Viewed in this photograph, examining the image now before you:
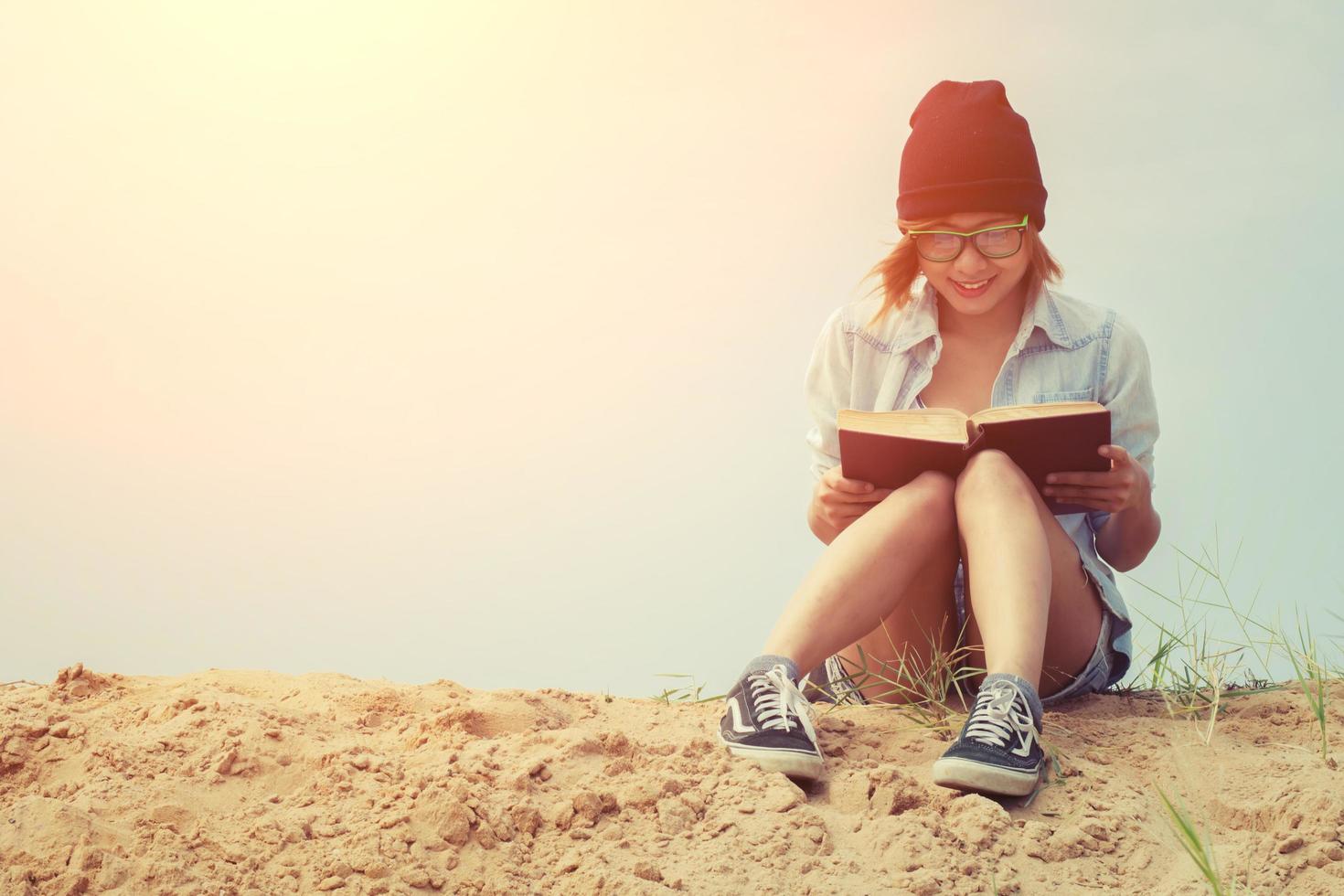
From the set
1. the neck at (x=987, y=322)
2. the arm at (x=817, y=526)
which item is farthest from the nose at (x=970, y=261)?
the arm at (x=817, y=526)

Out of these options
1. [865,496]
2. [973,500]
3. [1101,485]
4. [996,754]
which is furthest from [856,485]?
[996,754]

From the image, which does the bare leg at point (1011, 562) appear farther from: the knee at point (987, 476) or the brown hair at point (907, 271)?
the brown hair at point (907, 271)

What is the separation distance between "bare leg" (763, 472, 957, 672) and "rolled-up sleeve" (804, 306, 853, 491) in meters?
0.57

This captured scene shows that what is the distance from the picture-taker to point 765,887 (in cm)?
195

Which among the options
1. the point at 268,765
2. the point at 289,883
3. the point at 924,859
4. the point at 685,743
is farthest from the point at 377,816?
the point at 924,859

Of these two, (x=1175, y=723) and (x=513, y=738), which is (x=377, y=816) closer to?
(x=513, y=738)

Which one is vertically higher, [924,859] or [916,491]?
[916,491]

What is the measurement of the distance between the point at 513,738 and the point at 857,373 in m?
1.44

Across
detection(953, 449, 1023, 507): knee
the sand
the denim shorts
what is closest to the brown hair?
detection(953, 449, 1023, 507): knee

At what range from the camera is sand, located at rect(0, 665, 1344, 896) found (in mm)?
1972

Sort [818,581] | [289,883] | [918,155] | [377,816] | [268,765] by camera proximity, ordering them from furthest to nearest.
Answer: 1. [918,155]
2. [818,581]
3. [268,765]
4. [377,816]
5. [289,883]

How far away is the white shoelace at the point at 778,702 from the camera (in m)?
2.39

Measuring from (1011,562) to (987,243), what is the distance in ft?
2.94

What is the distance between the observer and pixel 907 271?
10.5 feet
